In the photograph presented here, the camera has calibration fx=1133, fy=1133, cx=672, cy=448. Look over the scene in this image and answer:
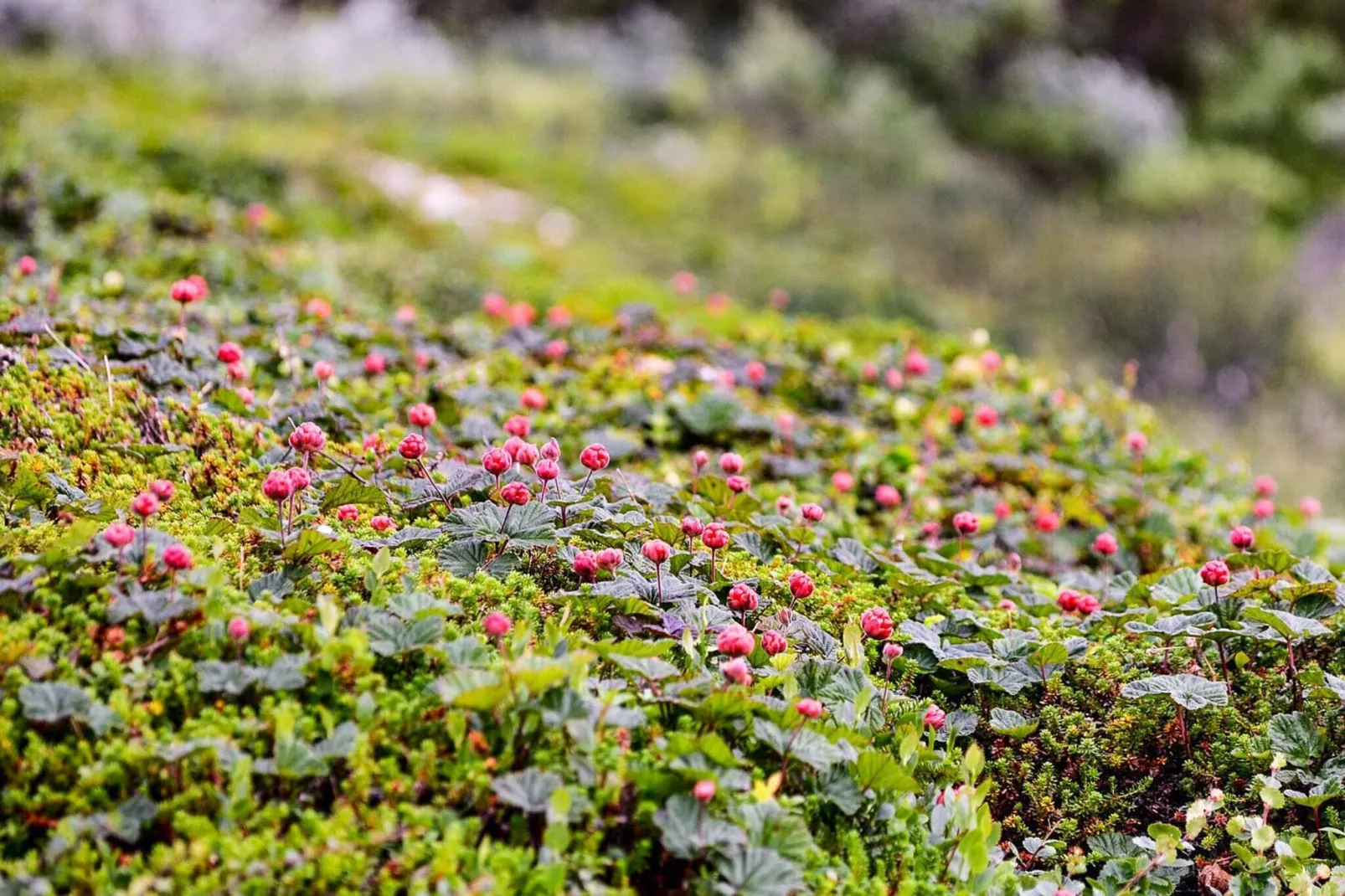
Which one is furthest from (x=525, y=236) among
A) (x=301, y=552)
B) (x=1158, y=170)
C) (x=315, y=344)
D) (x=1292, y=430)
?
→ (x=1158, y=170)

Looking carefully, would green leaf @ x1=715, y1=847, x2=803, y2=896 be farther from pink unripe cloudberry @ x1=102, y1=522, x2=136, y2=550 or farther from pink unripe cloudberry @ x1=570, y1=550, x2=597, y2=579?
pink unripe cloudberry @ x1=102, y1=522, x2=136, y2=550

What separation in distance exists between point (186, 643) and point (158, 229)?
4019 mm

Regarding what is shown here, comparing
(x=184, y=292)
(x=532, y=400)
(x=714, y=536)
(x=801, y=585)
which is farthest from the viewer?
(x=532, y=400)

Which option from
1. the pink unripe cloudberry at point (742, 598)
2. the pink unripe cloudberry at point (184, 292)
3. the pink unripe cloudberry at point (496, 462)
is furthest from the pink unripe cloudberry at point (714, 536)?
the pink unripe cloudberry at point (184, 292)

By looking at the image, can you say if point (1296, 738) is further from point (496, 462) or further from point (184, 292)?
point (184, 292)

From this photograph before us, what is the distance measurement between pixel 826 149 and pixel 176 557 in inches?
373

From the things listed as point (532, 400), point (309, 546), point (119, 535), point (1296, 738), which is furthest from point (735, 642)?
point (532, 400)

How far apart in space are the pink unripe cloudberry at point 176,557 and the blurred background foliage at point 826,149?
3795 millimetres

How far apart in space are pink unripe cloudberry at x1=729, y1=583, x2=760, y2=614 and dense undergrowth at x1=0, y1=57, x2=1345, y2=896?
0.01 metres

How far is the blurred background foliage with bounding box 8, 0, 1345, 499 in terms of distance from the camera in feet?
23.6

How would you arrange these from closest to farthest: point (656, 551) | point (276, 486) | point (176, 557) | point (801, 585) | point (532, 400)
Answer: point (176, 557)
point (276, 486)
point (656, 551)
point (801, 585)
point (532, 400)

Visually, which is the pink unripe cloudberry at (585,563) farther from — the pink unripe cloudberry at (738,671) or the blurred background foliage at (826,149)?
the blurred background foliage at (826,149)

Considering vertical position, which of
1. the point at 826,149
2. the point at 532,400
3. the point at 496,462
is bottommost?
the point at 826,149

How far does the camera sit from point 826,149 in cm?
1066
